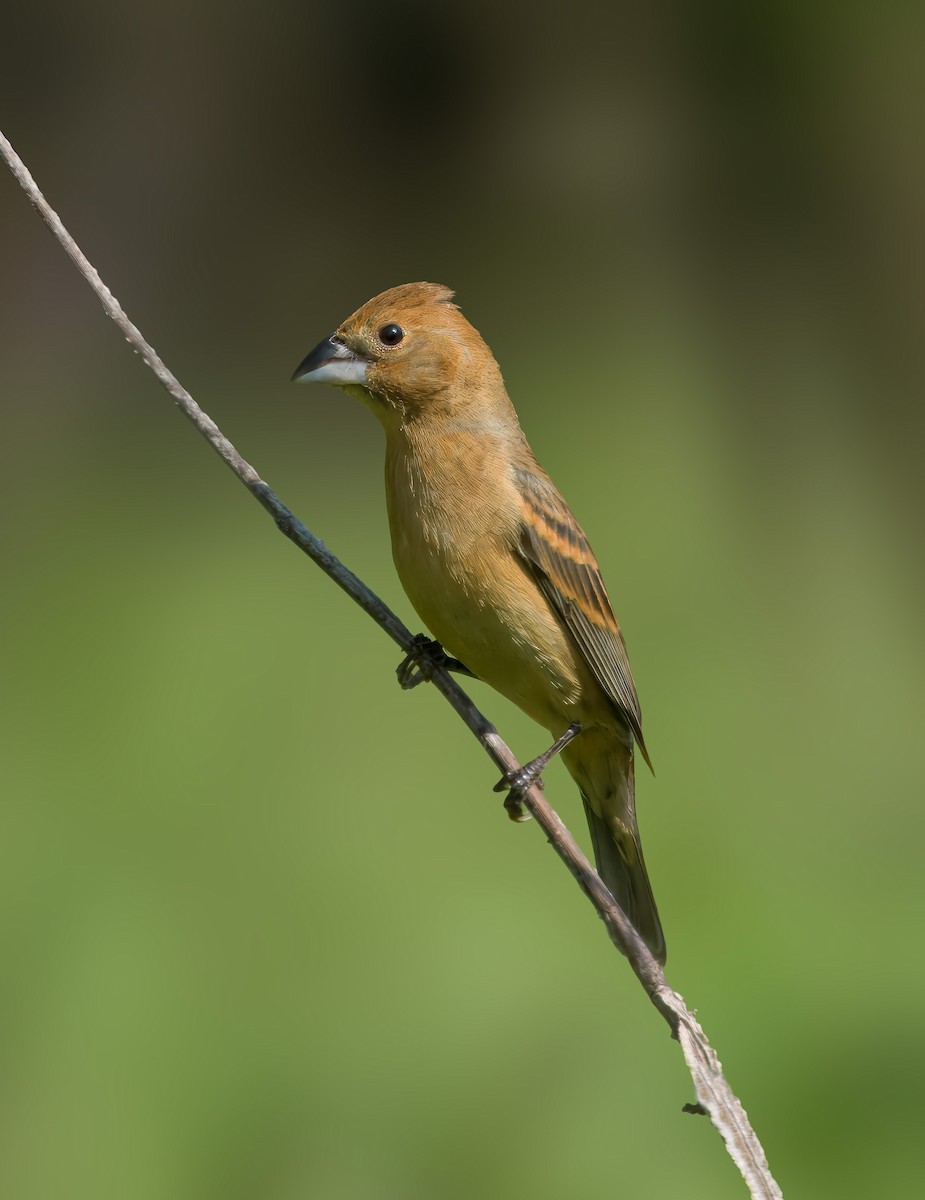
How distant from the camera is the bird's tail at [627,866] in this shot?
10.5 feet

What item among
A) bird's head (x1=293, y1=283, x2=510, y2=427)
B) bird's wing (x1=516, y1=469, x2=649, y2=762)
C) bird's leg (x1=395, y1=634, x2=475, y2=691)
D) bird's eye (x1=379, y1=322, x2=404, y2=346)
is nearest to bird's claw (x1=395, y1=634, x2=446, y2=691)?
bird's leg (x1=395, y1=634, x2=475, y2=691)

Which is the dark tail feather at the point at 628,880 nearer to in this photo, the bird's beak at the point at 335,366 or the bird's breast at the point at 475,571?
the bird's breast at the point at 475,571

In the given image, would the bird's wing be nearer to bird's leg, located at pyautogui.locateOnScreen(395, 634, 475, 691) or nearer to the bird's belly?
the bird's belly

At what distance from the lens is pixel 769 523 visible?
19.7 feet

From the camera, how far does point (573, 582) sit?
2979 millimetres

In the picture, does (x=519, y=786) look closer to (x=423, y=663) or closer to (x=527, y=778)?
(x=527, y=778)

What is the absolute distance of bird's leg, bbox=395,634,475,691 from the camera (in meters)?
2.88

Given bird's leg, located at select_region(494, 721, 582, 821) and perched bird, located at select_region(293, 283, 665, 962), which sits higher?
perched bird, located at select_region(293, 283, 665, 962)

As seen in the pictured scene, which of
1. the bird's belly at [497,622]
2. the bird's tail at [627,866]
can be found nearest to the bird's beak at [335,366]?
the bird's belly at [497,622]

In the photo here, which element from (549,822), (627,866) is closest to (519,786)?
(549,822)

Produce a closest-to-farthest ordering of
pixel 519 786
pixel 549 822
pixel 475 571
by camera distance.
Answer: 1. pixel 549 822
2. pixel 519 786
3. pixel 475 571

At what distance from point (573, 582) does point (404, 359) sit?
56 cm

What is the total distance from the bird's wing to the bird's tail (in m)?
0.26

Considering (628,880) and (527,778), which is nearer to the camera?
(527,778)
